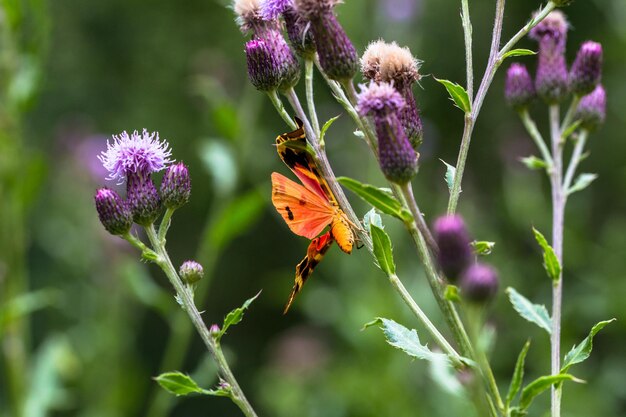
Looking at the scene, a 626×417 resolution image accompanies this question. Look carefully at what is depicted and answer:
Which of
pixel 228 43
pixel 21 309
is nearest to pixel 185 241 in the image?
pixel 228 43

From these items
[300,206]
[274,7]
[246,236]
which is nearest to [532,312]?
[300,206]

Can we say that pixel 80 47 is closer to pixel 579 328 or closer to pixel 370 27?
pixel 370 27

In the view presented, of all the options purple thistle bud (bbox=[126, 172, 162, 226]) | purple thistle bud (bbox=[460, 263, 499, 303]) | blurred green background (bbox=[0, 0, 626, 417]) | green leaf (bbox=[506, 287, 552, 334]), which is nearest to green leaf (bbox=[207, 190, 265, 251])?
blurred green background (bbox=[0, 0, 626, 417])

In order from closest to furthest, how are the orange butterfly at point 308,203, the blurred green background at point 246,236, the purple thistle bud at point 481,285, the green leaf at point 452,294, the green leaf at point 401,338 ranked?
the purple thistle bud at point 481,285 < the green leaf at point 452,294 < the green leaf at point 401,338 < the orange butterfly at point 308,203 < the blurred green background at point 246,236

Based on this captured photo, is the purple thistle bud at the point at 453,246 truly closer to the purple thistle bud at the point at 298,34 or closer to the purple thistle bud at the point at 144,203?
the purple thistle bud at the point at 298,34

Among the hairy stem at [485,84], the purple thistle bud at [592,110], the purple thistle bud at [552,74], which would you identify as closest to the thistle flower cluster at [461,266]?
the hairy stem at [485,84]

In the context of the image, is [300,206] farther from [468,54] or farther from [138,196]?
[468,54]
